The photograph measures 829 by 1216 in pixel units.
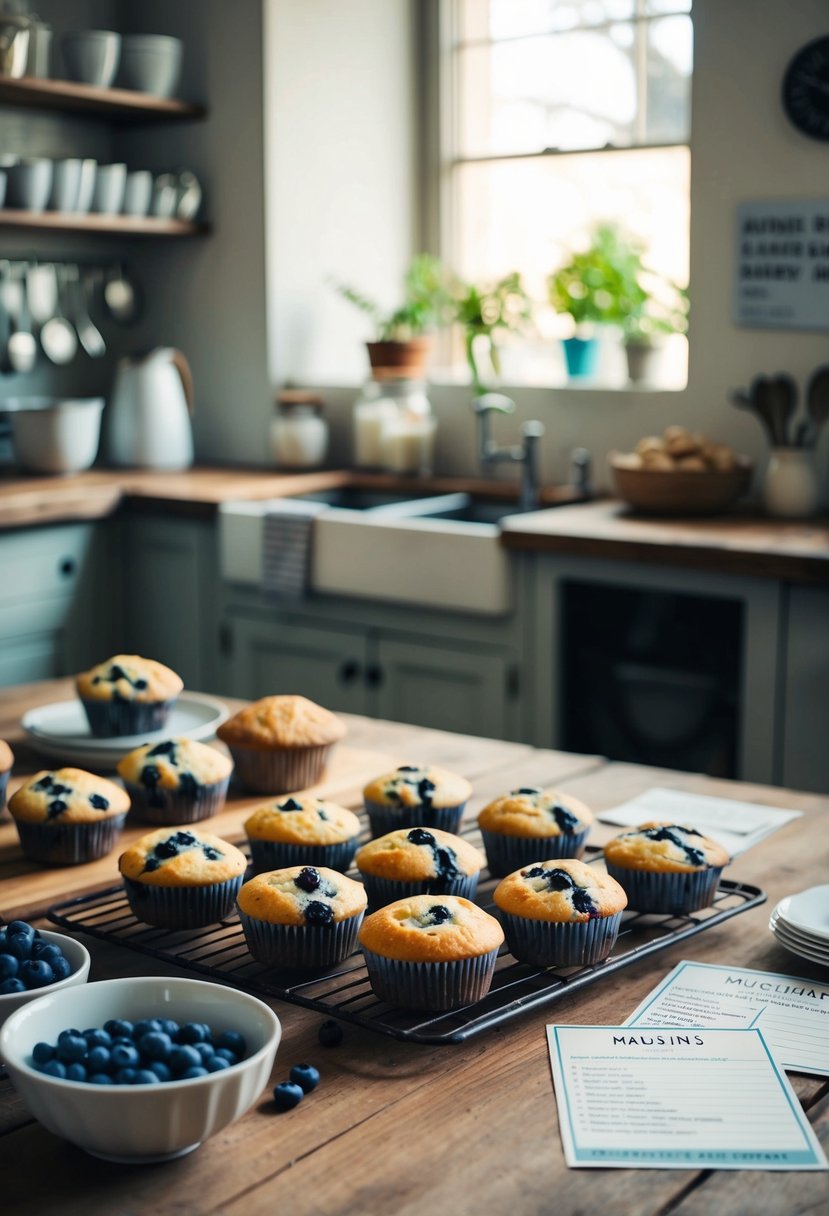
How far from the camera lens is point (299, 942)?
1.11m

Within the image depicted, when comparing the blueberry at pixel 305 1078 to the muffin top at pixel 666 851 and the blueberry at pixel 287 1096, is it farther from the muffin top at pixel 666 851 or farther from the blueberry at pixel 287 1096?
the muffin top at pixel 666 851

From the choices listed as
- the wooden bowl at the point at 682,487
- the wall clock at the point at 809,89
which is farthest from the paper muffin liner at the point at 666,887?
the wall clock at the point at 809,89

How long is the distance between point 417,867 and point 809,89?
2435 mm

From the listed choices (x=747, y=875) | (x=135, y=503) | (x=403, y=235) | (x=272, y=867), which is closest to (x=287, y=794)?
(x=272, y=867)

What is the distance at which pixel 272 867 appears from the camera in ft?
4.35

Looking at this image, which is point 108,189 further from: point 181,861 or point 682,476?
point 181,861

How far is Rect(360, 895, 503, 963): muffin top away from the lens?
1043mm

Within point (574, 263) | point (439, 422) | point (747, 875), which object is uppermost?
point (574, 263)

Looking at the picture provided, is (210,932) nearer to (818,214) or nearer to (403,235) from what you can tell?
(818,214)

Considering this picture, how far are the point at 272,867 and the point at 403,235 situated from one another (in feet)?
10.5

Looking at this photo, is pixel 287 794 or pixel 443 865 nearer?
pixel 443 865

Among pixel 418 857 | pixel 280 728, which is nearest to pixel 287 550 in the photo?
pixel 280 728

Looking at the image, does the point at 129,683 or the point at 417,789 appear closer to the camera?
the point at 417,789

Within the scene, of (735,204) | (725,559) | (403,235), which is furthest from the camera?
(403,235)
